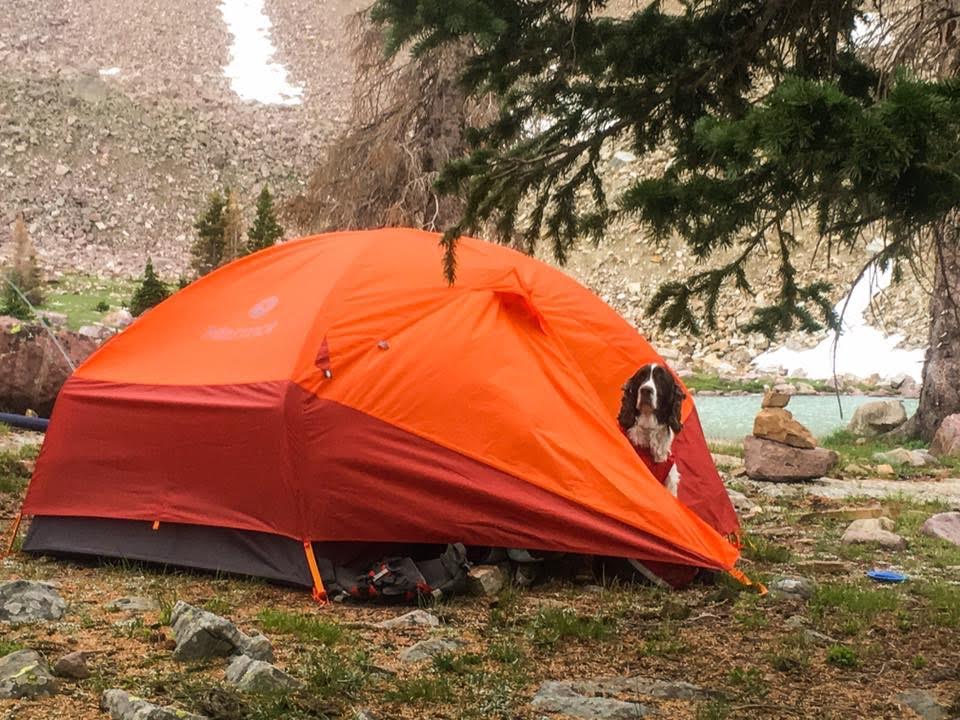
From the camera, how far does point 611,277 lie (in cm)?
5369

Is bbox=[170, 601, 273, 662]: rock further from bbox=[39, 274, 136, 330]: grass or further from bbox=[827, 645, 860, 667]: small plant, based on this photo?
bbox=[39, 274, 136, 330]: grass

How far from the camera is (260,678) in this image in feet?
14.6

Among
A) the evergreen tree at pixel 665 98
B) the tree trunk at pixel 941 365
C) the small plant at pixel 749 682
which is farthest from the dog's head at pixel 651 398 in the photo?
the tree trunk at pixel 941 365

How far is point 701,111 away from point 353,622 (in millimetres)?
3466

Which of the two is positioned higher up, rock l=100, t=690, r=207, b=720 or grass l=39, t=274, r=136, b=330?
rock l=100, t=690, r=207, b=720

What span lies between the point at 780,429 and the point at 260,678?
31.8ft

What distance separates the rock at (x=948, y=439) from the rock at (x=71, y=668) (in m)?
13.5

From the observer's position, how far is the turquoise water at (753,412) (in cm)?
2556

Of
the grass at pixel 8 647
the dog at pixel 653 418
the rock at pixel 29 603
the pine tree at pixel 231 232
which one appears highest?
the pine tree at pixel 231 232

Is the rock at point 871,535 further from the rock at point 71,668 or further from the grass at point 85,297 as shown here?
the grass at point 85,297

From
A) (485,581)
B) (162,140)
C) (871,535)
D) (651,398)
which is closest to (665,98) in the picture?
(651,398)

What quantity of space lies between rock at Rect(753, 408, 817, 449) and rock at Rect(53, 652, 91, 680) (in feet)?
31.4

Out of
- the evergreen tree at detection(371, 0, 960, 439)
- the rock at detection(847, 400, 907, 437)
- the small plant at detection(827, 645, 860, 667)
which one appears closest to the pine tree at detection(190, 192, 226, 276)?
the rock at detection(847, 400, 907, 437)

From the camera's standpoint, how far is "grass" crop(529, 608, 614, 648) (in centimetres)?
575
